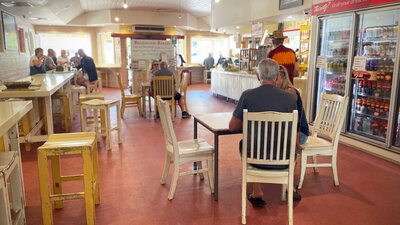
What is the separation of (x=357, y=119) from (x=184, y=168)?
2887mm

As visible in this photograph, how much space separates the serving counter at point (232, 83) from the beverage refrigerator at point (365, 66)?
6.79ft

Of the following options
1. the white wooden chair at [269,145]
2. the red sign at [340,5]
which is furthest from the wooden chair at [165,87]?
the white wooden chair at [269,145]

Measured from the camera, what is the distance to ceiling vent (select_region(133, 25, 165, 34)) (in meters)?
12.6

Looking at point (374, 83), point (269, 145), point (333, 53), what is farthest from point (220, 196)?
point (333, 53)

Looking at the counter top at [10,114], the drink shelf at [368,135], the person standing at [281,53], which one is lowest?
the drink shelf at [368,135]

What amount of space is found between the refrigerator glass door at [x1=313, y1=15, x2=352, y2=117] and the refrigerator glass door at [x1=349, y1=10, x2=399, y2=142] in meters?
0.28

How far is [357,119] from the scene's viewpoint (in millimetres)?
4871

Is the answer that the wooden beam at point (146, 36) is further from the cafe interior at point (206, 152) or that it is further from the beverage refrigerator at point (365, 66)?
the beverage refrigerator at point (365, 66)

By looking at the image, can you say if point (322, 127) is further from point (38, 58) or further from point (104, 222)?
point (38, 58)

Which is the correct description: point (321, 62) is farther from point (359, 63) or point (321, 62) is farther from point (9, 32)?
point (9, 32)

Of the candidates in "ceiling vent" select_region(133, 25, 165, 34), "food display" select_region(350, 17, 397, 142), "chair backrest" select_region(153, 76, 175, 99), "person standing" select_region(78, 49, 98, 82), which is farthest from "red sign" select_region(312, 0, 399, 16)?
"ceiling vent" select_region(133, 25, 165, 34)

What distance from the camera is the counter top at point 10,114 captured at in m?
1.90

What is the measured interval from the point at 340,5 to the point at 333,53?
31.1 inches

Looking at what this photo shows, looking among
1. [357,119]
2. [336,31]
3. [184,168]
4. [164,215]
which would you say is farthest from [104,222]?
[336,31]
